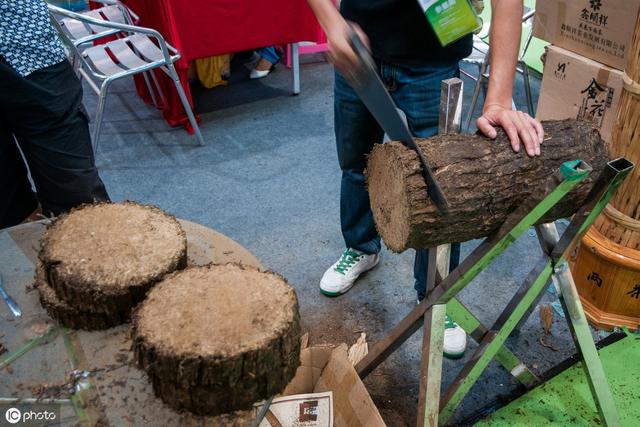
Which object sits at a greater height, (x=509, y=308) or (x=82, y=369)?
(x=82, y=369)

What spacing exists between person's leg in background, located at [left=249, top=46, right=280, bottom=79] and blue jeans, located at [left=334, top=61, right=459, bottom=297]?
2.04m

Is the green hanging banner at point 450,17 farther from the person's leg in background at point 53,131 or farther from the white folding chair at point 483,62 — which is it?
the white folding chair at point 483,62

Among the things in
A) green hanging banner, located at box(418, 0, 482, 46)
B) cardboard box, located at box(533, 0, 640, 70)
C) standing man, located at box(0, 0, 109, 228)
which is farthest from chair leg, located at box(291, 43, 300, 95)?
green hanging banner, located at box(418, 0, 482, 46)

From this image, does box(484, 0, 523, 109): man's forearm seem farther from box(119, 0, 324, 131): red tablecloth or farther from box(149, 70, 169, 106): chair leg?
box(149, 70, 169, 106): chair leg

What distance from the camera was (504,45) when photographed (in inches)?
51.1

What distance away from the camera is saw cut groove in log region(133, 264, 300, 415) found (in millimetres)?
893

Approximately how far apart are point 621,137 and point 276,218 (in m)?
1.38

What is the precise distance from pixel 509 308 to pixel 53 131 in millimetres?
1408

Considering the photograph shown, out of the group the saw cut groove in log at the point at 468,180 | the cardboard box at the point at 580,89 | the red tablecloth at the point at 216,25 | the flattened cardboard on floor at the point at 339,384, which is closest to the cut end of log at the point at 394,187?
the saw cut groove in log at the point at 468,180

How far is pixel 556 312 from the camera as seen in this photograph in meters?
1.96

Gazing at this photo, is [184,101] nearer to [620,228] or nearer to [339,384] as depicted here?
[339,384]

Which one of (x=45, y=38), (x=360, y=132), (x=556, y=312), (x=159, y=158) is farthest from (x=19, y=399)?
(x=159, y=158)

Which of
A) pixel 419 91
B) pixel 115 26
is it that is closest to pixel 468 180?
pixel 419 91

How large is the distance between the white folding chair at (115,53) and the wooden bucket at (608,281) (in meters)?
1.96
